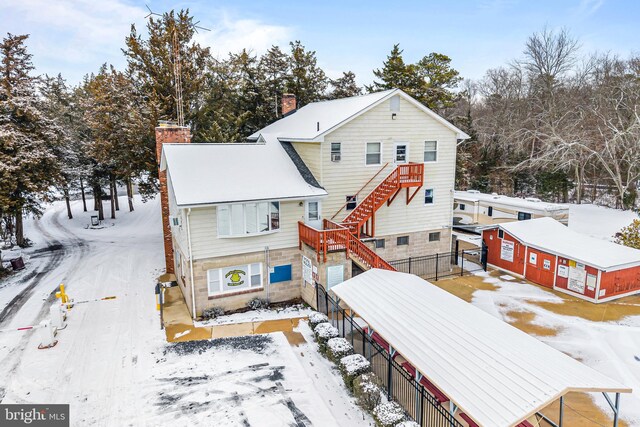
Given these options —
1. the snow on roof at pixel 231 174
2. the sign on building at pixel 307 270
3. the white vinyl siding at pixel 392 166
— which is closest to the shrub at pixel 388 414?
the sign on building at pixel 307 270

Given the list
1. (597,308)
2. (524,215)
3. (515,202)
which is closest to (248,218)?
(597,308)

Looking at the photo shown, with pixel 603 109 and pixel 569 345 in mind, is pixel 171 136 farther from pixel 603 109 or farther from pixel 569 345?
pixel 603 109

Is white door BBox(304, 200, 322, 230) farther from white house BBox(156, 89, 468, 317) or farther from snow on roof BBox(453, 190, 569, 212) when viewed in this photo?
snow on roof BBox(453, 190, 569, 212)

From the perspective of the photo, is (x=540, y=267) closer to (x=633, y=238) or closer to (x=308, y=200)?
(x=633, y=238)

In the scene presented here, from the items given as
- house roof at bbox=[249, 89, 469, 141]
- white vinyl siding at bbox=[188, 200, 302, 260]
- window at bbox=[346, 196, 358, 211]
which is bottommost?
white vinyl siding at bbox=[188, 200, 302, 260]

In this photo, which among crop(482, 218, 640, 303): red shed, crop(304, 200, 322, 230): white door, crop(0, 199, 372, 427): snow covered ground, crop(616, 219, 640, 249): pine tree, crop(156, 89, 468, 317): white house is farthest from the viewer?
crop(616, 219, 640, 249): pine tree

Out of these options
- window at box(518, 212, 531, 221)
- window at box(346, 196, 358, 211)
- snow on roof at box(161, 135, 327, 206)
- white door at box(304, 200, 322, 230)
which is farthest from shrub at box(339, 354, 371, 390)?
window at box(518, 212, 531, 221)

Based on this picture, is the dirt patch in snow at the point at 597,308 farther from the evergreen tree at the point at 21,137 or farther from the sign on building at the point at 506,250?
the evergreen tree at the point at 21,137
